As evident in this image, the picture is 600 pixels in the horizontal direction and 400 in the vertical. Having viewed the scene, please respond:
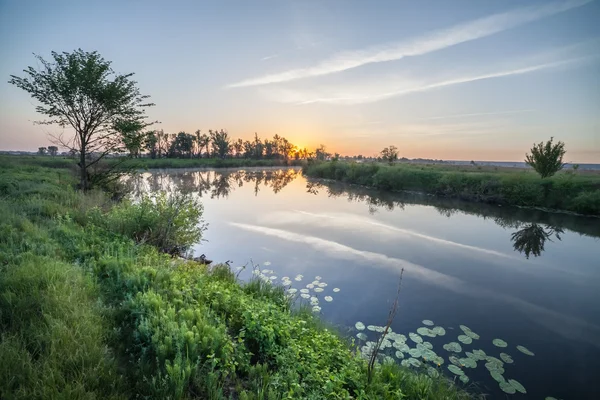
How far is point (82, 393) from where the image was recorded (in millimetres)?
2465

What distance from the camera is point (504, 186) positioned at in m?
23.8

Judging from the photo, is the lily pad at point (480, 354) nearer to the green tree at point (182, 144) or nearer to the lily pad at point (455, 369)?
the lily pad at point (455, 369)

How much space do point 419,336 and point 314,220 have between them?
10.9m

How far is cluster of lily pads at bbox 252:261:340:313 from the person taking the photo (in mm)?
7025

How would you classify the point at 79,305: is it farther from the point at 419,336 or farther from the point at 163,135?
the point at 163,135

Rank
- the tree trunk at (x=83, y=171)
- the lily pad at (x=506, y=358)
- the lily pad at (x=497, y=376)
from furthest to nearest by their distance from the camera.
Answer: the tree trunk at (x=83, y=171) < the lily pad at (x=506, y=358) < the lily pad at (x=497, y=376)

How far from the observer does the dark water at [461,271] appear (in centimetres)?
542

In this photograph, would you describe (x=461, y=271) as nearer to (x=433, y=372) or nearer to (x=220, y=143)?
(x=433, y=372)

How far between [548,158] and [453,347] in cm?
2778

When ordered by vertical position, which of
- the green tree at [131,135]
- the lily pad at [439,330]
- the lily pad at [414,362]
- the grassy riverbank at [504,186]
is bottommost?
the lily pad at [439,330]

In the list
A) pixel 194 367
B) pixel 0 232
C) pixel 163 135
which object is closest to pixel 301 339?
pixel 194 367

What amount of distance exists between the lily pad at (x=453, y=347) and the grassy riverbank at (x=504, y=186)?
2032 cm

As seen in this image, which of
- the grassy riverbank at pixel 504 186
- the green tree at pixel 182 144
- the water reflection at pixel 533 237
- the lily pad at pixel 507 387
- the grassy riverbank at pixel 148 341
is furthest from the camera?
the green tree at pixel 182 144

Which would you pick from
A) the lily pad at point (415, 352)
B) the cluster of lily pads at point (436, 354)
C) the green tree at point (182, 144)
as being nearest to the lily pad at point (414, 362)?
the cluster of lily pads at point (436, 354)
